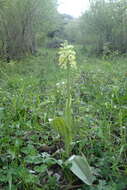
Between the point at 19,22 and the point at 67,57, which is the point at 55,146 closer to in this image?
the point at 67,57

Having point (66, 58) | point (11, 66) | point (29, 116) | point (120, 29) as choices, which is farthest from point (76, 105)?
point (120, 29)

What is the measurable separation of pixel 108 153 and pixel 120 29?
15.5m

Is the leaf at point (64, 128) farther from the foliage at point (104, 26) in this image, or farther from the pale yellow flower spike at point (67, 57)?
the foliage at point (104, 26)

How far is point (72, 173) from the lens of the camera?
1.45 meters

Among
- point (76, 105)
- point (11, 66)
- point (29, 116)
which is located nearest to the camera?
point (29, 116)

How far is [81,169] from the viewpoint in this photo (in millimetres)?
1352

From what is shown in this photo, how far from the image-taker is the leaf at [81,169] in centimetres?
131

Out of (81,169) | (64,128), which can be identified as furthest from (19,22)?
(81,169)

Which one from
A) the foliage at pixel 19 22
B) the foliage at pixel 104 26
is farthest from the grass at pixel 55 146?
the foliage at pixel 104 26

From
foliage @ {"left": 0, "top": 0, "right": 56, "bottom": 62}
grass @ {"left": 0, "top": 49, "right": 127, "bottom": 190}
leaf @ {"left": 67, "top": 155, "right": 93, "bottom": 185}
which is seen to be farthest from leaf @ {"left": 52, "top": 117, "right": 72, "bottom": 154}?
foliage @ {"left": 0, "top": 0, "right": 56, "bottom": 62}

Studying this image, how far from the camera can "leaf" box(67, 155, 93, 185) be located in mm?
1313

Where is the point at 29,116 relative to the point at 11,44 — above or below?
below

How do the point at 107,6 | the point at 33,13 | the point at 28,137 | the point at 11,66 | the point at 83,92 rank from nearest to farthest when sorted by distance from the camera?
the point at 28,137
the point at 83,92
the point at 11,66
the point at 33,13
the point at 107,6

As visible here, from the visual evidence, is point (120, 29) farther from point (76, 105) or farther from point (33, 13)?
point (76, 105)
